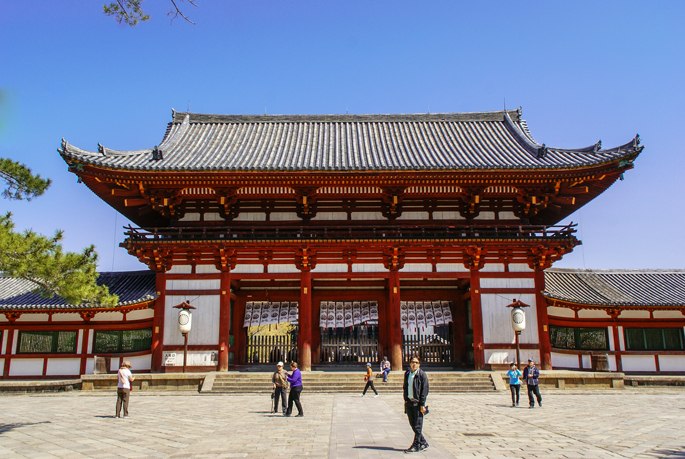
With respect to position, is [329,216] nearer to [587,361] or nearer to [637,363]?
[587,361]

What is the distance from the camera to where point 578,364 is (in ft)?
65.8

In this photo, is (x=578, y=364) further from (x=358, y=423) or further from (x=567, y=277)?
(x=358, y=423)

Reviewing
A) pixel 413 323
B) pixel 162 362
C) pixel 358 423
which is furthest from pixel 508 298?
pixel 162 362

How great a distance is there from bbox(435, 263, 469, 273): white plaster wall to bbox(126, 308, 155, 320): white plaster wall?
12.2 m

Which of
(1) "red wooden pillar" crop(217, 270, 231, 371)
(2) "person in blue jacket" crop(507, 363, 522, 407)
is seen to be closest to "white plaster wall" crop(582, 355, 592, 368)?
(2) "person in blue jacket" crop(507, 363, 522, 407)

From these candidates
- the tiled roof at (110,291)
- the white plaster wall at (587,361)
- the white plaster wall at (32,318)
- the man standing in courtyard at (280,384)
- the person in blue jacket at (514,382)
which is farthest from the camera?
the white plaster wall at (587,361)

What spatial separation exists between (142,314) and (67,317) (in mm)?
3045

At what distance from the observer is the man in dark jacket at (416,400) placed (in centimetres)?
765

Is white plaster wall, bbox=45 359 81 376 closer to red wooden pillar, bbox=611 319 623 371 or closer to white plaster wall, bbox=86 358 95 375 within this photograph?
white plaster wall, bbox=86 358 95 375

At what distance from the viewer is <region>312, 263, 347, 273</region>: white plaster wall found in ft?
62.8

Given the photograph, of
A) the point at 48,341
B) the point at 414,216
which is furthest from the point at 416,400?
the point at 48,341

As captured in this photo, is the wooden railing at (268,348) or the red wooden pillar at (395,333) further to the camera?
the wooden railing at (268,348)

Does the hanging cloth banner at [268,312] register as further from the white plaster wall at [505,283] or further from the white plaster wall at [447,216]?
the white plaster wall at [505,283]

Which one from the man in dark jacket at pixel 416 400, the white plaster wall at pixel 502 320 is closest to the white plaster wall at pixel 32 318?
the man in dark jacket at pixel 416 400
